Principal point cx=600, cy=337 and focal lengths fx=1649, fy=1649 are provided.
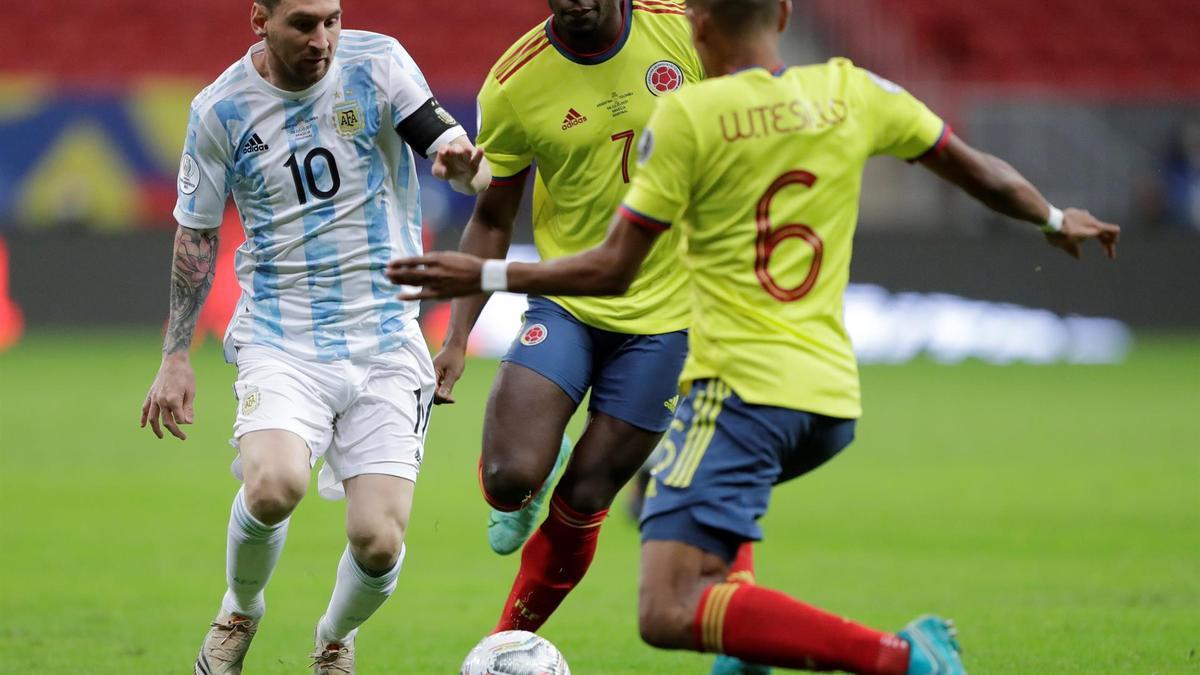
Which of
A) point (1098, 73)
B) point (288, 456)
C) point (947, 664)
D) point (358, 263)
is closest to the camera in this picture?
point (947, 664)

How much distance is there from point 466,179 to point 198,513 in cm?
591

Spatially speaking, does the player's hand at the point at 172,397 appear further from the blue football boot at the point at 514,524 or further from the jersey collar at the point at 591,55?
the jersey collar at the point at 591,55

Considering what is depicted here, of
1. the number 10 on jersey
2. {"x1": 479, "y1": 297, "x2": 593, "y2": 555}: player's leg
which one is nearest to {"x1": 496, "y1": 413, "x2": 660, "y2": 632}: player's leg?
{"x1": 479, "y1": 297, "x2": 593, "y2": 555}: player's leg

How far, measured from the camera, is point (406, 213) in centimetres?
600

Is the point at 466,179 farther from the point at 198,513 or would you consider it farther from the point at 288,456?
the point at 198,513

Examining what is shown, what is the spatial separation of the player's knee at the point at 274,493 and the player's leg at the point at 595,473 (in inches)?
44.1

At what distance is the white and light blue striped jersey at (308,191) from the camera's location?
5.73 m

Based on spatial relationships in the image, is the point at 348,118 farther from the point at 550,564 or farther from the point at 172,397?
the point at 550,564

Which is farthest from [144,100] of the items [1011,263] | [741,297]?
[741,297]

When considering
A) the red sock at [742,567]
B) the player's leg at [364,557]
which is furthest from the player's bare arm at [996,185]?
the player's leg at [364,557]

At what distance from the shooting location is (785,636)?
14.5 feet

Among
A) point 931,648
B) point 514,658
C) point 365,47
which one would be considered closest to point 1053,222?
point 931,648

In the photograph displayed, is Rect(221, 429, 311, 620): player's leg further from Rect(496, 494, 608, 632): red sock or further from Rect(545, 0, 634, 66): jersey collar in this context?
Rect(545, 0, 634, 66): jersey collar

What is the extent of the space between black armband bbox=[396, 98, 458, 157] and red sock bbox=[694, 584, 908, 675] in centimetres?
205
